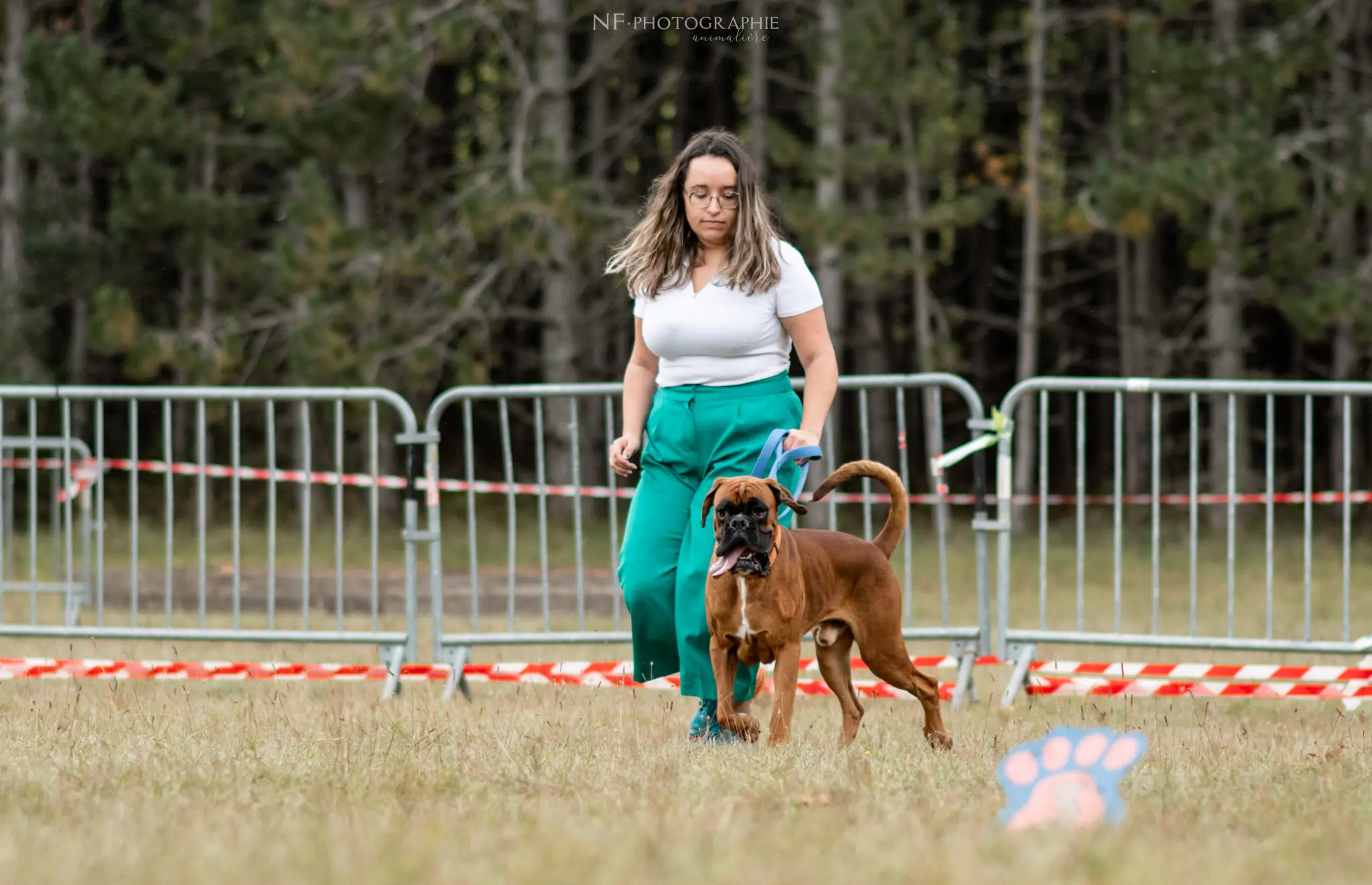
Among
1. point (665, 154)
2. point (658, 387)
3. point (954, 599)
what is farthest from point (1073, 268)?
point (658, 387)

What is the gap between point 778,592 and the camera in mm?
5680

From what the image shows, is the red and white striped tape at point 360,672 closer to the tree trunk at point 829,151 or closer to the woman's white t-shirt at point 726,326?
the woman's white t-shirt at point 726,326

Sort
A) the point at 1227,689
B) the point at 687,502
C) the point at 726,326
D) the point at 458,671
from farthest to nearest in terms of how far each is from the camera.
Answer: the point at 458,671, the point at 1227,689, the point at 687,502, the point at 726,326

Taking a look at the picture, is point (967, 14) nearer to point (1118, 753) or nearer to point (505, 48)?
point (505, 48)

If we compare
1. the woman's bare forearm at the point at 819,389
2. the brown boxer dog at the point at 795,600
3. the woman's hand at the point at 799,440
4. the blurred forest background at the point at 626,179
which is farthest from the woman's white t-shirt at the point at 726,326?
the blurred forest background at the point at 626,179

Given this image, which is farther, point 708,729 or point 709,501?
point 708,729

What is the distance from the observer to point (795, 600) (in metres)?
5.74

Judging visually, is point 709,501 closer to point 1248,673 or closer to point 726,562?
point 726,562

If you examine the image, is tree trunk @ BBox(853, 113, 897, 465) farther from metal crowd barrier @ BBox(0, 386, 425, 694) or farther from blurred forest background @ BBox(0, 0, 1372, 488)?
metal crowd barrier @ BBox(0, 386, 425, 694)

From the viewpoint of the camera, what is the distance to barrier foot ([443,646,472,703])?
26.9ft

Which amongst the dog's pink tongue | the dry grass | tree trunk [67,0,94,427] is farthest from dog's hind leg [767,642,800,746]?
tree trunk [67,0,94,427]

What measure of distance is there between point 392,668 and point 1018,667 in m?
2.87

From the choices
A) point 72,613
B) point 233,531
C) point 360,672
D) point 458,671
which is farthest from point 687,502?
point 233,531

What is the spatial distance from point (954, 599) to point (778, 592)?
856 cm
